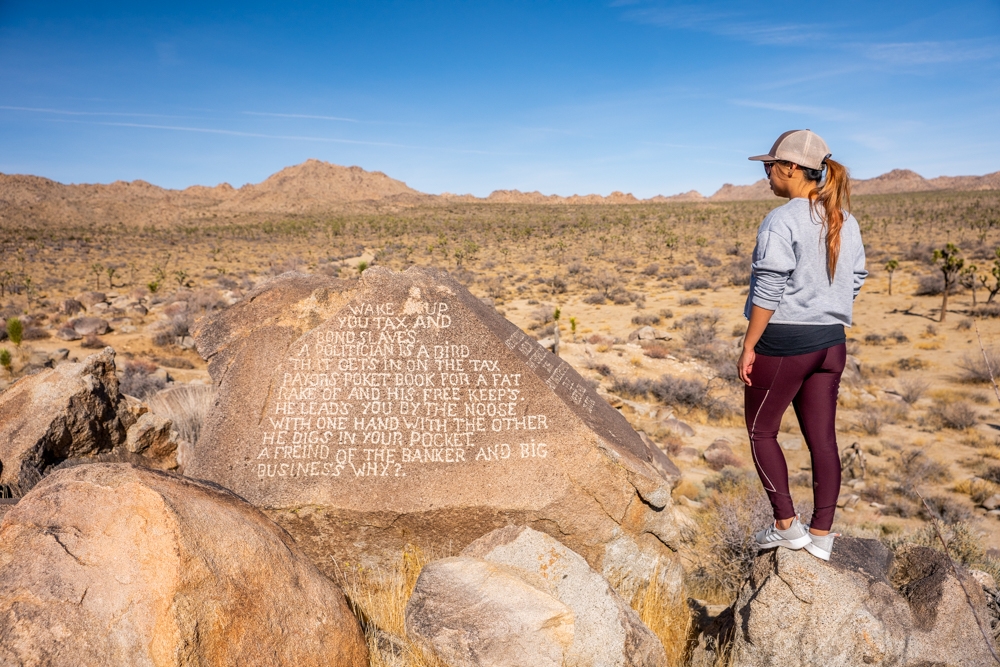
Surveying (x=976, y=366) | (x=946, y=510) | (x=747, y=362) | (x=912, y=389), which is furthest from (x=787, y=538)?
(x=976, y=366)

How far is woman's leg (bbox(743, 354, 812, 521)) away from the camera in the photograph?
9.60ft

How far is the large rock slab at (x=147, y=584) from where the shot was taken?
7.07 feet

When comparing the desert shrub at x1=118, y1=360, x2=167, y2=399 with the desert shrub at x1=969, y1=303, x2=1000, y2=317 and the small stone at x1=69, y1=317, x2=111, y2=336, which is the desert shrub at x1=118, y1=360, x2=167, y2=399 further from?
the desert shrub at x1=969, y1=303, x2=1000, y2=317

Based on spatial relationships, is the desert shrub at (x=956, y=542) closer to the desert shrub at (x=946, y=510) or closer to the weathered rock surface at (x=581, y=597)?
the desert shrub at (x=946, y=510)

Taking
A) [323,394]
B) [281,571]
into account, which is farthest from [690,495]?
[281,571]

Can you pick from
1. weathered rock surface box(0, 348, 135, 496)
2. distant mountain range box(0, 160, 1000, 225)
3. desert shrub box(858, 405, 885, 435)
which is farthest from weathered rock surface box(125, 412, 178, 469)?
distant mountain range box(0, 160, 1000, 225)

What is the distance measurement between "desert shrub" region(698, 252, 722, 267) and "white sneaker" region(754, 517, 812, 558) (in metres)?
26.5

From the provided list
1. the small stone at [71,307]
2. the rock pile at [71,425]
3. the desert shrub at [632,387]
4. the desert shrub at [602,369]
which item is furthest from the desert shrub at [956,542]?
the small stone at [71,307]

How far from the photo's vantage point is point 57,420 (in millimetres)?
5258

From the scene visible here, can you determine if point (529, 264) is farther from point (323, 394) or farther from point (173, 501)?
point (173, 501)

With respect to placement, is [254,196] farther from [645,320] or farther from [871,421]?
[871,421]

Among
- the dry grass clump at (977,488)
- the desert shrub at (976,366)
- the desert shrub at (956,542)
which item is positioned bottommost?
the dry grass clump at (977,488)

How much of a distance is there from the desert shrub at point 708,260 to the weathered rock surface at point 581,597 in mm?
27022

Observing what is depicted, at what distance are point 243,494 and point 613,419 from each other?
2.87 meters
